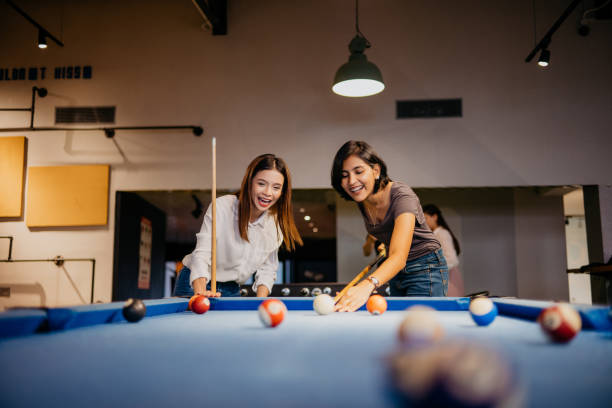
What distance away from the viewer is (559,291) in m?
5.56

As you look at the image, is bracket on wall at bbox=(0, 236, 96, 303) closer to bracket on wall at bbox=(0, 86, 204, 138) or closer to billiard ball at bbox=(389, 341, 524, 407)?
bracket on wall at bbox=(0, 86, 204, 138)

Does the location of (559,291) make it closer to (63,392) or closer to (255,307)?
(255,307)

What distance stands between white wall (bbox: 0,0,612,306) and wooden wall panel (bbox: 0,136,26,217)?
0.12 meters

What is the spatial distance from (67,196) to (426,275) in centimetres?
419

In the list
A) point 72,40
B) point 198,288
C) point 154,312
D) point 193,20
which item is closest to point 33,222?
point 72,40

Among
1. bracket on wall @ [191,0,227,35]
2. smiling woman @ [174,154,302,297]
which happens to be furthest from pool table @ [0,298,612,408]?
bracket on wall @ [191,0,227,35]

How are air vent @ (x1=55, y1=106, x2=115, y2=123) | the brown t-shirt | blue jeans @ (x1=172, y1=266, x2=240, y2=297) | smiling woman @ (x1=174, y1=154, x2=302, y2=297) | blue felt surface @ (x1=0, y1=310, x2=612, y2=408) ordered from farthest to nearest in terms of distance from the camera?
air vent @ (x1=55, y1=106, x2=115, y2=123) → blue jeans @ (x1=172, y1=266, x2=240, y2=297) → smiling woman @ (x1=174, y1=154, x2=302, y2=297) → the brown t-shirt → blue felt surface @ (x1=0, y1=310, x2=612, y2=408)

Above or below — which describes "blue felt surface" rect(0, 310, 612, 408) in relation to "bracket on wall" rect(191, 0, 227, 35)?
below

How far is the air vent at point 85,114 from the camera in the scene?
5.41 meters

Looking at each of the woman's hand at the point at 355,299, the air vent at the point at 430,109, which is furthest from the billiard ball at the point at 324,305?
the air vent at the point at 430,109

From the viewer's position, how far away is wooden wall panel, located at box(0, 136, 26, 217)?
5.27 meters

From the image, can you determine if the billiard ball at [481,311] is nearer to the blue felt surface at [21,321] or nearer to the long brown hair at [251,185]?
the blue felt surface at [21,321]

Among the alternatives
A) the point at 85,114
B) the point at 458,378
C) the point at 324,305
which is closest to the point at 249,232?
the point at 324,305

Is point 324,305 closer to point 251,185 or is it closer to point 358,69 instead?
point 251,185
